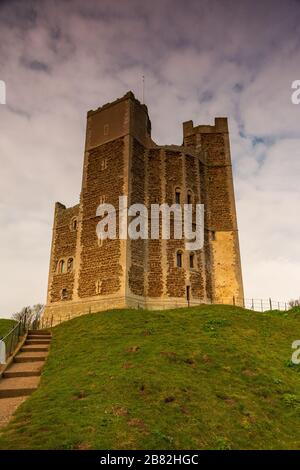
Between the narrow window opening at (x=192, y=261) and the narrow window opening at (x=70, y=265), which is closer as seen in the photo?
the narrow window opening at (x=192, y=261)

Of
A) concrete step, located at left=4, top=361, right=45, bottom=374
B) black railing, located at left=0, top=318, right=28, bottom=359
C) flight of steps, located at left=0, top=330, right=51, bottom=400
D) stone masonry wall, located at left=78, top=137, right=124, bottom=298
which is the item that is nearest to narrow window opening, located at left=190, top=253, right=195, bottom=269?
stone masonry wall, located at left=78, top=137, right=124, bottom=298

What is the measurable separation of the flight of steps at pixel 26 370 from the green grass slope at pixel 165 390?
1.75 feet

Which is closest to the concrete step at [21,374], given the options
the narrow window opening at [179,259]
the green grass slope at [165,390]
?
the green grass slope at [165,390]

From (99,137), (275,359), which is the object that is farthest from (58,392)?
(99,137)

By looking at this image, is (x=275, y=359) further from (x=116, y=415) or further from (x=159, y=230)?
(x=159, y=230)

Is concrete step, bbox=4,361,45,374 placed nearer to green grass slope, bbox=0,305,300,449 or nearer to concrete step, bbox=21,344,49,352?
green grass slope, bbox=0,305,300,449

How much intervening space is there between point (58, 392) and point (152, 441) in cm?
431

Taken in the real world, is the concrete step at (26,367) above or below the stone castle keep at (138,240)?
below

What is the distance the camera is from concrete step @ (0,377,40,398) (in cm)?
1254

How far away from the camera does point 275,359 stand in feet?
50.5

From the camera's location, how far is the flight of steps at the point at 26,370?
1260cm

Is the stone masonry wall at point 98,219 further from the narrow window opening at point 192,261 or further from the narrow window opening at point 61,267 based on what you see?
the narrow window opening at point 192,261
